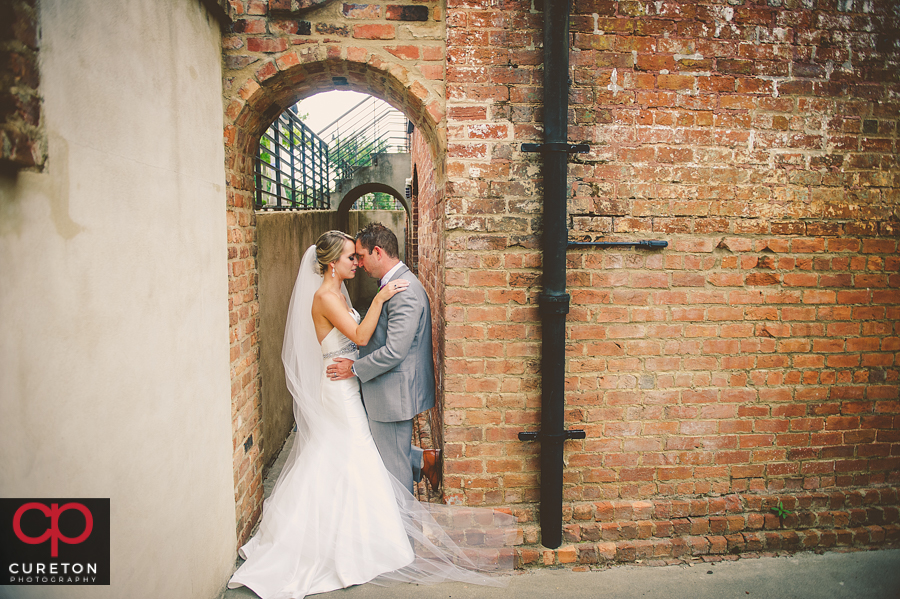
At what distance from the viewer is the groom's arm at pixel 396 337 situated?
283 centimetres

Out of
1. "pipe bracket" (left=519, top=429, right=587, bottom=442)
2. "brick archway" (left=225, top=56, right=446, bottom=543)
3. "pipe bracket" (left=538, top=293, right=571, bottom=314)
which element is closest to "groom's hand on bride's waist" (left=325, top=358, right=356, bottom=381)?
"brick archway" (left=225, top=56, right=446, bottom=543)

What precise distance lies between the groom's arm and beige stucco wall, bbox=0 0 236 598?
32.3 inches

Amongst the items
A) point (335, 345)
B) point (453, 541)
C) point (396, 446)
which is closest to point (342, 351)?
point (335, 345)

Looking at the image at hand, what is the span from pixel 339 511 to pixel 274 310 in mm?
2145

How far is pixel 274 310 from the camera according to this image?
14.0 feet

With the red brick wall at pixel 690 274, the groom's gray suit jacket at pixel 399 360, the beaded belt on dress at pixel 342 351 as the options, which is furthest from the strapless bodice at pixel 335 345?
the red brick wall at pixel 690 274

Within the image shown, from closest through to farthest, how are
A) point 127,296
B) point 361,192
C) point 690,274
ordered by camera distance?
1. point 127,296
2. point 690,274
3. point 361,192

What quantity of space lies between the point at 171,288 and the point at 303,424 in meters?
1.40

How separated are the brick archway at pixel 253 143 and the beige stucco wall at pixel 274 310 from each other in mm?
619

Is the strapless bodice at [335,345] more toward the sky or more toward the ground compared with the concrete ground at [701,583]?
more toward the sky

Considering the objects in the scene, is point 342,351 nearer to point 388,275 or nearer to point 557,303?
point 388,275

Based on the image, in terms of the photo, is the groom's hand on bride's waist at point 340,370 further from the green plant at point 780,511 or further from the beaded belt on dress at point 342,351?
the green plant at point 780,511

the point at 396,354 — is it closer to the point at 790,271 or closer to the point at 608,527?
the point at 608,527

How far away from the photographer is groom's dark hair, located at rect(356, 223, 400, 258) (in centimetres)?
306
